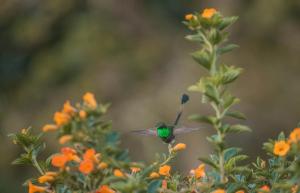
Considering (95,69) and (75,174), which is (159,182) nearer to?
(75,174)

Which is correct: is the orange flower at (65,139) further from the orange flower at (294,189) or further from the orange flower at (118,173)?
the orange flower at (294,189)

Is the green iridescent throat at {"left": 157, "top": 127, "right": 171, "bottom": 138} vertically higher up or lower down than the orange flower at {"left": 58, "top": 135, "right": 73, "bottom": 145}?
higher up

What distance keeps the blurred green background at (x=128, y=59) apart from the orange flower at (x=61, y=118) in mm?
7474

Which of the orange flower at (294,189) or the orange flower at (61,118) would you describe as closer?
the orange flower at (61,118)

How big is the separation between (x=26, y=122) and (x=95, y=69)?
1085 mm

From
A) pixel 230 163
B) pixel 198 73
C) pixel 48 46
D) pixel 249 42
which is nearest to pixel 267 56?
pixel 249 42

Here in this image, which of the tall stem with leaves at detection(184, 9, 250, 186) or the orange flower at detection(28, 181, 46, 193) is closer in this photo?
the tall stem with leaves at detection(184, 9, 250, 186)

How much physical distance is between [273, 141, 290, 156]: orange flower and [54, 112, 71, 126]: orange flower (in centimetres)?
49

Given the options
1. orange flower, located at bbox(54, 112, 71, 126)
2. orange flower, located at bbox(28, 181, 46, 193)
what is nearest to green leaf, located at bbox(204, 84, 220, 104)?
orange flower, located at bbox(54, 112, 71, 126)

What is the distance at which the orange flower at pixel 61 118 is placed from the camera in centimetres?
155

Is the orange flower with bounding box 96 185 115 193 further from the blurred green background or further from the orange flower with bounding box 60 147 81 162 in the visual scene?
the blurred green background

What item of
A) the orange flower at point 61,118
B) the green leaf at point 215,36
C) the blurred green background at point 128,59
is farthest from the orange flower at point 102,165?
the blurred green background at point 128,59

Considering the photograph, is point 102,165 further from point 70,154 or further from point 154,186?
point 154,186

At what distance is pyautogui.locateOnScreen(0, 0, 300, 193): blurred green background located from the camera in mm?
9273
